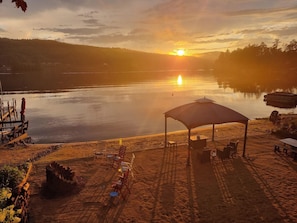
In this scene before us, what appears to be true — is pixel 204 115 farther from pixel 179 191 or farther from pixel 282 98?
pixel 282 98

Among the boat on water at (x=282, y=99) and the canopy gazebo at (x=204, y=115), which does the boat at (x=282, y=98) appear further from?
the canopy gazebo at (x=204, y=115)

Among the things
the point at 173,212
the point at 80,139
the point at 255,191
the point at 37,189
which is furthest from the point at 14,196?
the point at 80,139

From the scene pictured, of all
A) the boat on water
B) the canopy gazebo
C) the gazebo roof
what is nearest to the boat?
the boat on water

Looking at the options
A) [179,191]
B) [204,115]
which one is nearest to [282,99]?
[204,115]

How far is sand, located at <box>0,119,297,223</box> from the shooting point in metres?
8.82

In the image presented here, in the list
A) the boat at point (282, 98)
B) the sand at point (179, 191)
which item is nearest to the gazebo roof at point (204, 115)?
the sand at point (179, 191)

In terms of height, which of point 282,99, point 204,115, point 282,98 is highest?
point 204,115

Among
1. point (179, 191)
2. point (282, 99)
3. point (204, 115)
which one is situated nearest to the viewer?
point (179, 191)

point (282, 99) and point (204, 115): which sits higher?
point (204, 115)

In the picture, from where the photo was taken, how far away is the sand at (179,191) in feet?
28.9

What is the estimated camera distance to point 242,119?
14.0 meters

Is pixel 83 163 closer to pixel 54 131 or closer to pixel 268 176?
pixel 268 176

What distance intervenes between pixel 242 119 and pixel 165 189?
6.37 m

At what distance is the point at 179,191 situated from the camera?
1052cm
